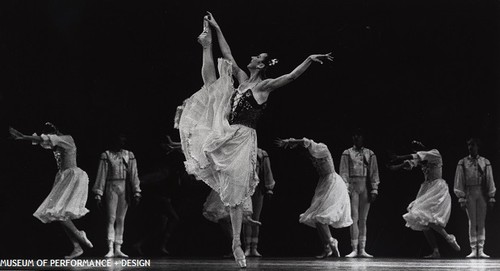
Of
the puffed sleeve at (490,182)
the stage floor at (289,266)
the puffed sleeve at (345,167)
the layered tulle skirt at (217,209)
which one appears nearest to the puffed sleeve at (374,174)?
the puffed sleeve at (345,167)

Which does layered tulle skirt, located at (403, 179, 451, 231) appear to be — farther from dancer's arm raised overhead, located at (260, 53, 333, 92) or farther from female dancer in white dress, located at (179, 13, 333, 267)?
dancer's arm raised overhead, located at (260, 53, 333, 92)

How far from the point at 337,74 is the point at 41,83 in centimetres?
371

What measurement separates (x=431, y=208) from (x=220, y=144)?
3932mm

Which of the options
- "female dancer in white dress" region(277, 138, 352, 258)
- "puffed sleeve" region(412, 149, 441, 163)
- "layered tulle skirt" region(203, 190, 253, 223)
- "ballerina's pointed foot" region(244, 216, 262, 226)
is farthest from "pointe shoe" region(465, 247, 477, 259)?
"layered tulle skirt" region(203, 190, 253, 223)

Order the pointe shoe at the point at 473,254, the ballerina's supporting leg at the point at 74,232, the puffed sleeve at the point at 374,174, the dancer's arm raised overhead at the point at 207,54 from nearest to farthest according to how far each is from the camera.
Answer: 1. the dancer's arm raised overhead at the point at 207,54
2. the ballerina's supporting leg at the point at 74,232
3. the pointe shoe at the point at 473,254
4. the puffed sleeve at the point at 374,174

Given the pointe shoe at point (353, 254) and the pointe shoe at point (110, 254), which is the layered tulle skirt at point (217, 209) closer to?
the pointe shoe at point (110, 254)

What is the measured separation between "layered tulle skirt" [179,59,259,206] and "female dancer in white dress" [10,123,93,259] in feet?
7.48

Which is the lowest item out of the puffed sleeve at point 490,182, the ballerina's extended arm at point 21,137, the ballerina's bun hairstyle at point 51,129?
the puffed sleeve at point 490,182

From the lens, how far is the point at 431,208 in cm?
919

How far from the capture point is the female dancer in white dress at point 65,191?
26.8ft

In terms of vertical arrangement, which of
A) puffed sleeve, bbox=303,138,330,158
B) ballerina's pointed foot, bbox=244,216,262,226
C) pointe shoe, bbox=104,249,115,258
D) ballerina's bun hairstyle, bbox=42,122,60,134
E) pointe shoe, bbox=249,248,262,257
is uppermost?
ballerina's bun hairstyle, bbox=42,122,60,134

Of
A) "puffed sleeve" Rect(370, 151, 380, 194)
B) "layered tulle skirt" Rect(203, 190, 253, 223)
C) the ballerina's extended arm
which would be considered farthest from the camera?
"puffed sleeve" Rect(370, 151, 380, 194)

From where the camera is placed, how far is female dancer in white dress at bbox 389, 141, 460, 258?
30.0 feet

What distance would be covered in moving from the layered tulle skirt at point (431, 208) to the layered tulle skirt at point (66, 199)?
3880mm
